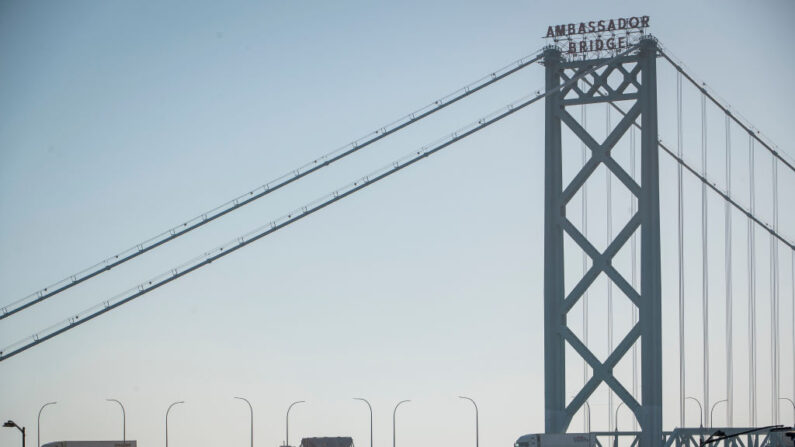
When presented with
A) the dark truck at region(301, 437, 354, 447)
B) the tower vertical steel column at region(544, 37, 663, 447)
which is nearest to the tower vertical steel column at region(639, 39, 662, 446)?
the tower vertical steel column at region(544, 37, 663, 447)

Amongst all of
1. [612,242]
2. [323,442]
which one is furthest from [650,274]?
[323,442]

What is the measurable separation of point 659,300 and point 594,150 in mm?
10283

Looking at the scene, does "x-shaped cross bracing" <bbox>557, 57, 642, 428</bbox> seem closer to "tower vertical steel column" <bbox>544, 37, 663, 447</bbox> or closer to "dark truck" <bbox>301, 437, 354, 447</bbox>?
"tower vertical steel column" <bbox>544, 37, 663, 447</bbox>

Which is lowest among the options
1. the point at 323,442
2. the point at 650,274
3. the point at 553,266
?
the point at 323,442

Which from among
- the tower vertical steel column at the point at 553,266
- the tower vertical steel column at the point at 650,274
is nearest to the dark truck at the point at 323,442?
the tower vertical steel column at the point at 553,266

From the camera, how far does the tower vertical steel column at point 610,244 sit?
310ft

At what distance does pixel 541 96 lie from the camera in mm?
99438

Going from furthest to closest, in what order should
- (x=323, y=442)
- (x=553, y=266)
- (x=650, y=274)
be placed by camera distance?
(x=323, y=442) < (x=553, y=266) < (x=650, y=274)

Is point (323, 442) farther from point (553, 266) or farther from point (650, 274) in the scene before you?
point (650, 274)

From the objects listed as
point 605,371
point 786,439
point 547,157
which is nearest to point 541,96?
point 547,157

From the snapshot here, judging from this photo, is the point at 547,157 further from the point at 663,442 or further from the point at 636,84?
the point at 663,442

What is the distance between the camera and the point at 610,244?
98062 millimetres

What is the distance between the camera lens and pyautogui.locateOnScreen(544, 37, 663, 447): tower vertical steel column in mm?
94500

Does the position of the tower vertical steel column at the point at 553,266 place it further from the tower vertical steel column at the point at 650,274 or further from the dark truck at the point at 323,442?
the dark truck at the point at 323,442
